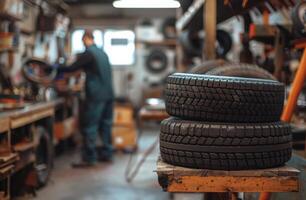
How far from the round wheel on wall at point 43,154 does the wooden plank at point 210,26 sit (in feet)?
6.94

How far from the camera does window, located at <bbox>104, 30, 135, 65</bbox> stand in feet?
38.4

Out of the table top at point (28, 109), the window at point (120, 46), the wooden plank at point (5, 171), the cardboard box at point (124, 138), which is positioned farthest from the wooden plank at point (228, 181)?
the window at point (120, 46)

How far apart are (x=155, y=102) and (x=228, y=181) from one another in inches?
177

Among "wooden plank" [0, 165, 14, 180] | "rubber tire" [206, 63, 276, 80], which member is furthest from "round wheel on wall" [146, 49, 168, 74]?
"rubber tire" [206, 63, 276, 80]

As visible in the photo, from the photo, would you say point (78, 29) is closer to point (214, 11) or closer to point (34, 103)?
point (34, 103)

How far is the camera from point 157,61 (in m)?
11.6

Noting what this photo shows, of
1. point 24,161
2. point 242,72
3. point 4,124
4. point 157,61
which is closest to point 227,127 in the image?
point 242,72

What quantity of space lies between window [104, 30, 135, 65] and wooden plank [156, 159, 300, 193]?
956 centimetres

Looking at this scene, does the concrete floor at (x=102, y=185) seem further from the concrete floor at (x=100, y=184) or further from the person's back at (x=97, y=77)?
the person's back at (x=97, y=77)

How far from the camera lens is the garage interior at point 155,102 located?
2.34 meters

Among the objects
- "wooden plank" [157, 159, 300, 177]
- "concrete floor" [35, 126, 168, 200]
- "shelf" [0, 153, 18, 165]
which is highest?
"wooden plank" [157, 159, 300, 177]

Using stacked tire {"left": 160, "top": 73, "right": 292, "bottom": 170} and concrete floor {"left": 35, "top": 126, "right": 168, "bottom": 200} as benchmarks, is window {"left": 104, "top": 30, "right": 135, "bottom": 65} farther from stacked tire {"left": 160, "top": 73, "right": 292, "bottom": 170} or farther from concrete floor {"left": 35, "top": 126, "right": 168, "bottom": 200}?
stacked tire {"left": 160, "top": 73, "right": 292, "bottom": 170}

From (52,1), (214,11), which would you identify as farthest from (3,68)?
(214,11)

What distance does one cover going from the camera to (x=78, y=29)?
11633 mm
